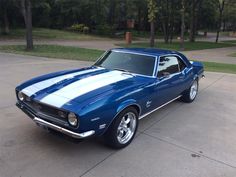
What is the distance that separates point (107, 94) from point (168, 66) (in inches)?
79.4

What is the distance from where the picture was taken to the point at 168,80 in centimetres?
487

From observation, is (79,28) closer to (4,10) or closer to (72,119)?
(4,10)

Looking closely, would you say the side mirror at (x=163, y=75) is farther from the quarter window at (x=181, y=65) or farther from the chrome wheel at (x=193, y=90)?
the chrome wheel at (x=193, y=90)

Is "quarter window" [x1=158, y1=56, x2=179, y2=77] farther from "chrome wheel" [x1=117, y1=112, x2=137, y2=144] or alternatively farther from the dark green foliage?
the dark green foliage

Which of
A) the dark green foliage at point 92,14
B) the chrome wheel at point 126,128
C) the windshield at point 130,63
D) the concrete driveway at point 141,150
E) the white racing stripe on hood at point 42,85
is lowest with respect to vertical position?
the concrete driveway at point 141,150

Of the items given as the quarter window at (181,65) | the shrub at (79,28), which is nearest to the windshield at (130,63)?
the quarter window at (181,65)

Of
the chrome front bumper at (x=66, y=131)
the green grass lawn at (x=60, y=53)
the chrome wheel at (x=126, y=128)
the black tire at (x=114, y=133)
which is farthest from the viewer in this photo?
the green grass lawn at (x=60, y=53)

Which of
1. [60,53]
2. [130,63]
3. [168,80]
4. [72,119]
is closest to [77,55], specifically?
[60,53]

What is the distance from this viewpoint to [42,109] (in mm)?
3561

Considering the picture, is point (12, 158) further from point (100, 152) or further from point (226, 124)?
point (226, 124)

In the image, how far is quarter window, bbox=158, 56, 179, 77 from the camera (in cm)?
478

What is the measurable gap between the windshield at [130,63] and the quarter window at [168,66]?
20 centimetres

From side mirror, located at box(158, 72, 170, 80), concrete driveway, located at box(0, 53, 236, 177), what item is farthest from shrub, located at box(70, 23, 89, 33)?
side mirror, located at box(158, 72, 170, 80)

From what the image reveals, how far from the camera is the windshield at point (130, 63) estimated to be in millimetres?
4707
